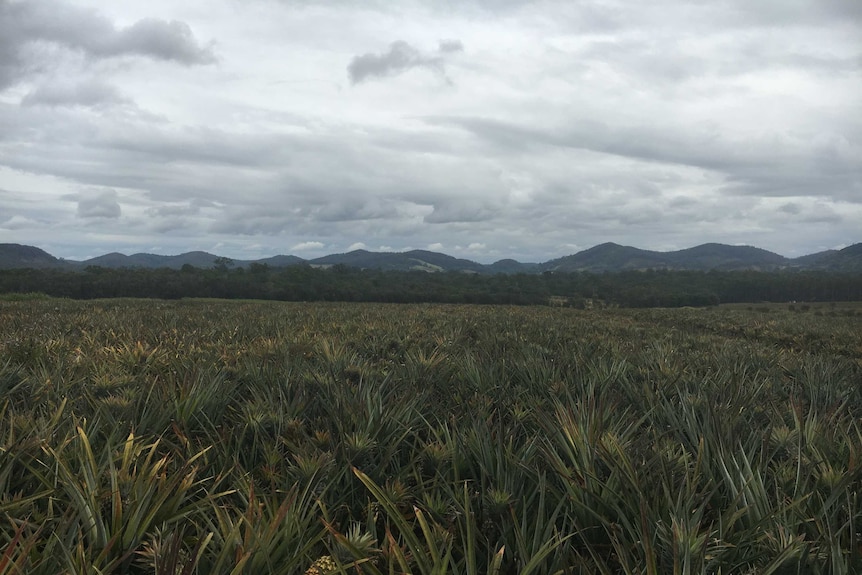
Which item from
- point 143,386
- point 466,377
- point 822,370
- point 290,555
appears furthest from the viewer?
point 822,370

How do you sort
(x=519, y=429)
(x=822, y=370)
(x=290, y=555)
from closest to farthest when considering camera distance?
(x=290, y=555)
(x=519, y=429)
(x=822, y=370)

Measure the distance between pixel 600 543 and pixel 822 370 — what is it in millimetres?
5617

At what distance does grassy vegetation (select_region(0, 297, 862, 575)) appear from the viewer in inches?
69.3

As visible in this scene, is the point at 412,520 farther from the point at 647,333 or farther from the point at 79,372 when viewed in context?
the point at 647,333

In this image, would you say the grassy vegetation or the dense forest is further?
the dense forest

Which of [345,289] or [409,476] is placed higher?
[345,289]

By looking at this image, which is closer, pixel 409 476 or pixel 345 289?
pixel 409 476

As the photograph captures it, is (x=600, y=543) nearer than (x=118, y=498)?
No

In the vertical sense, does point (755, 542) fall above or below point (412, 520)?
above

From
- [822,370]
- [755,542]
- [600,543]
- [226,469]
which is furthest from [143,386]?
[822,370]

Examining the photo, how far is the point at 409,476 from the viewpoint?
2656mm

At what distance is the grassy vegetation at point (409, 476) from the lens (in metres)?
1.76

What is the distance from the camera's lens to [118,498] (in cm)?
186

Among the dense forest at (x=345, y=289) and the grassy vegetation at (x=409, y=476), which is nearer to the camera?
the grassy vegetation at (x=409, y=476)
